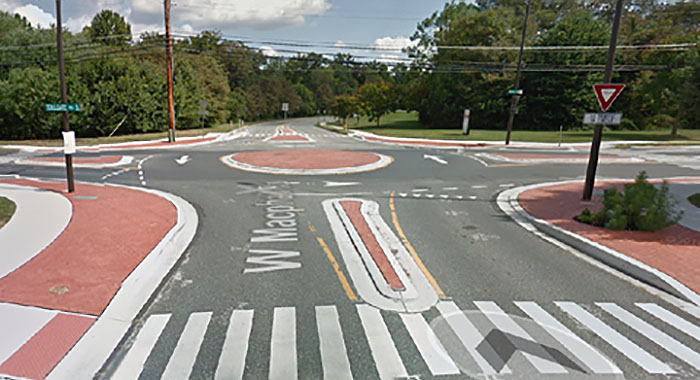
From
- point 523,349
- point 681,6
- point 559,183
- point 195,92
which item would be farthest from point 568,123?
point 523,349

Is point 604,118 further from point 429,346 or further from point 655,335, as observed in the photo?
point 429,346

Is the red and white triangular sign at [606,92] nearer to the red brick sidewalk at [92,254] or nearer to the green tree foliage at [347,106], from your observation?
the red brick sidewalk at [92,254]

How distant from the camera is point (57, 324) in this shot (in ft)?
16.9

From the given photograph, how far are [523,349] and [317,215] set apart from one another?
21.5ft

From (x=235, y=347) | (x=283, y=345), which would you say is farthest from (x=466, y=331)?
(x=235, y=347)

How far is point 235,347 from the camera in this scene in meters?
4.82

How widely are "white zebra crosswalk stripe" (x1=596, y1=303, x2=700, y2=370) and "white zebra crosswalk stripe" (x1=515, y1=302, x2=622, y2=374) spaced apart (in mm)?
897

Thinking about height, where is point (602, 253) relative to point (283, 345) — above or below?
above

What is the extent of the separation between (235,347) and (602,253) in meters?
6.88

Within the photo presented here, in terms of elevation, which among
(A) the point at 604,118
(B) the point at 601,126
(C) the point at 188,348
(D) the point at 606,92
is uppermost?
(D) the point at 606,92

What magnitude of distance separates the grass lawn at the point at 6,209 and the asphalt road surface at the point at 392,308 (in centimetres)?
402

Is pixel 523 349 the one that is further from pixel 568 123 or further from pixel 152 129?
pixel 568 123

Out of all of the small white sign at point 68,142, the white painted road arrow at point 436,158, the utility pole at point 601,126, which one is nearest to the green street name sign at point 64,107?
the small white sign at point 68,142

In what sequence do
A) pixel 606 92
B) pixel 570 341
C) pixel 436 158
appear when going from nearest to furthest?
pixel 570 341, pixel 606 92, pixel 436 158
